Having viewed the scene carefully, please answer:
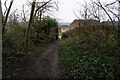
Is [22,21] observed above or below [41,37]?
above

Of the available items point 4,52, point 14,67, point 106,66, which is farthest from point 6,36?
point 106,66

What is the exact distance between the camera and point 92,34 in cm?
604

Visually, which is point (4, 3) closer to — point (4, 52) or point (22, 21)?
point (4, 52)

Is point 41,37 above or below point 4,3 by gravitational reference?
below

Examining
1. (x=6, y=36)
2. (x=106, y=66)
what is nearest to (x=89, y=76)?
(x=106, y=66)

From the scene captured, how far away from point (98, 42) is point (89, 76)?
315cm

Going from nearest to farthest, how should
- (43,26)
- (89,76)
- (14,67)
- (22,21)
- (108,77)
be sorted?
(108,77)
(89,76)
(14,67)
(22,21)
(43,26)

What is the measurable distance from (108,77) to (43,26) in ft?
29.7

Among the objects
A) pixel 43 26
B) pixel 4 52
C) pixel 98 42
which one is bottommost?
pixel 4 52

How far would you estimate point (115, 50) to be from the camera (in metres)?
3.91

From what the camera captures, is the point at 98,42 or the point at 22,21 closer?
the point at 98,42

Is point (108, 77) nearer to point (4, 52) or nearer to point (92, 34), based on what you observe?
point (92, 34)

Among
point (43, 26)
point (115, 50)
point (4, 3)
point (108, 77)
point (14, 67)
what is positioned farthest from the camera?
point (43, 26)

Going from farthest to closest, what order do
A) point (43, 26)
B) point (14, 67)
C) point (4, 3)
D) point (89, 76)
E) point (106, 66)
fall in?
point (43, 26)
point (4, 3)
point (14, 67)
point (106, 66)
point (89, 76)
